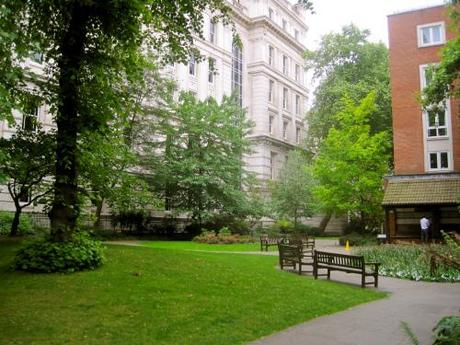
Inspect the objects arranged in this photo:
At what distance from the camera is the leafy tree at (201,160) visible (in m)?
33.2

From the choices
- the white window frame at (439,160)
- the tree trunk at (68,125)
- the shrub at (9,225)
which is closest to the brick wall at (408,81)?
the white window frame at (439,160)

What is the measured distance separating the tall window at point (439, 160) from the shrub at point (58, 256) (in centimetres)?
2461

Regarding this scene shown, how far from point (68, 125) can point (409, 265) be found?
12.6 meters

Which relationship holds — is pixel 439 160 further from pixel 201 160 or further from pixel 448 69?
pixel 201 160

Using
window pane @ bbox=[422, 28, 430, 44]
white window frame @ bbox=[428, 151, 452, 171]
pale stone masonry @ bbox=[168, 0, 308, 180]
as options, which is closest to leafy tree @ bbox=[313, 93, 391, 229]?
white window frame @ bbox=[428, 151, 452, 171]

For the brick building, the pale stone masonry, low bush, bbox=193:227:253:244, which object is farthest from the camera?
the pale stone masonry

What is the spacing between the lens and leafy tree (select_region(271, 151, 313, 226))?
4203 cm

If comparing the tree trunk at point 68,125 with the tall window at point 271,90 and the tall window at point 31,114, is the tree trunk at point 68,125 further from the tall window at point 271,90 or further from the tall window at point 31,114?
the tall window at point 271,90

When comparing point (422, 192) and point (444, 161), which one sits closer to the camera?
point (422, 192)

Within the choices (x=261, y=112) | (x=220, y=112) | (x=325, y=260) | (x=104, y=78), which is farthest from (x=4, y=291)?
(x=261, y=112)

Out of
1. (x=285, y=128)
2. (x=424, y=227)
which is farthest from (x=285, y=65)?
(x=424, y=227)

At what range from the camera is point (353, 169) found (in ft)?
106

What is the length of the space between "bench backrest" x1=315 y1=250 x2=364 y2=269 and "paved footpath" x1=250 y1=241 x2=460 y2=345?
3.42ft

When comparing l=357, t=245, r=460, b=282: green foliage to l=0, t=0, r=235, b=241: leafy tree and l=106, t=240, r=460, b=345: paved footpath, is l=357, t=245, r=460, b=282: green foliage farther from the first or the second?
l=0, t=0, r=235, b=241: leafy tree
